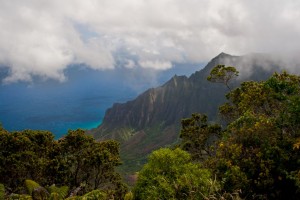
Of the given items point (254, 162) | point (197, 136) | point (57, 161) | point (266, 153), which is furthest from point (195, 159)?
point (57, 161)

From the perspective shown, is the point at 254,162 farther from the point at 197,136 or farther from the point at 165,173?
the point at 197,136

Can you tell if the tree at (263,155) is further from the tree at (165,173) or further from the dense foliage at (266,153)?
the tree at (165,173)

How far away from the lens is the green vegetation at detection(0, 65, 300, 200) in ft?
116

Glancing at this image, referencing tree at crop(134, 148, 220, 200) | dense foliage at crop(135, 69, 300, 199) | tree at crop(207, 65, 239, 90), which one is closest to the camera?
tree at crop(134, 148, 220, 200)

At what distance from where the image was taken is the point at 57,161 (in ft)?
160

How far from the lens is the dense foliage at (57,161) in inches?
1794

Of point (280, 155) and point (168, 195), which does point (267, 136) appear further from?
point (168, 195)

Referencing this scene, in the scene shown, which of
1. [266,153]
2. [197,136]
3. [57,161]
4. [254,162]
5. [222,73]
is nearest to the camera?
[266,153]

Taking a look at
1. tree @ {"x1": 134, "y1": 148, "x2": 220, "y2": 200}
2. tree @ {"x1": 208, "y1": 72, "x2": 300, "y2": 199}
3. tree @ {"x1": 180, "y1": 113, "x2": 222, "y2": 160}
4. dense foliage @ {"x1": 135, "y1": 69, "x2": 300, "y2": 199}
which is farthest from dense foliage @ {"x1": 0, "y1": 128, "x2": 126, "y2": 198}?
tree @ {"x1": 208, "y1": 72, "x2": 300, "y2": 199}

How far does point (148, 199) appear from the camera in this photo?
3359cm

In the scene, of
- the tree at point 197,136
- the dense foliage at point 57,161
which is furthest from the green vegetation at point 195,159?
the tree at point 197,136

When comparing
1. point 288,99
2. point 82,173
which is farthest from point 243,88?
point 82,173

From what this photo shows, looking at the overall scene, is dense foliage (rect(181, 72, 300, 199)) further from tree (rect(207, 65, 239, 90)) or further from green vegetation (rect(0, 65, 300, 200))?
tree (rect(207, 65, 239, 90))

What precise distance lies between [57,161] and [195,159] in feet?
70.4
